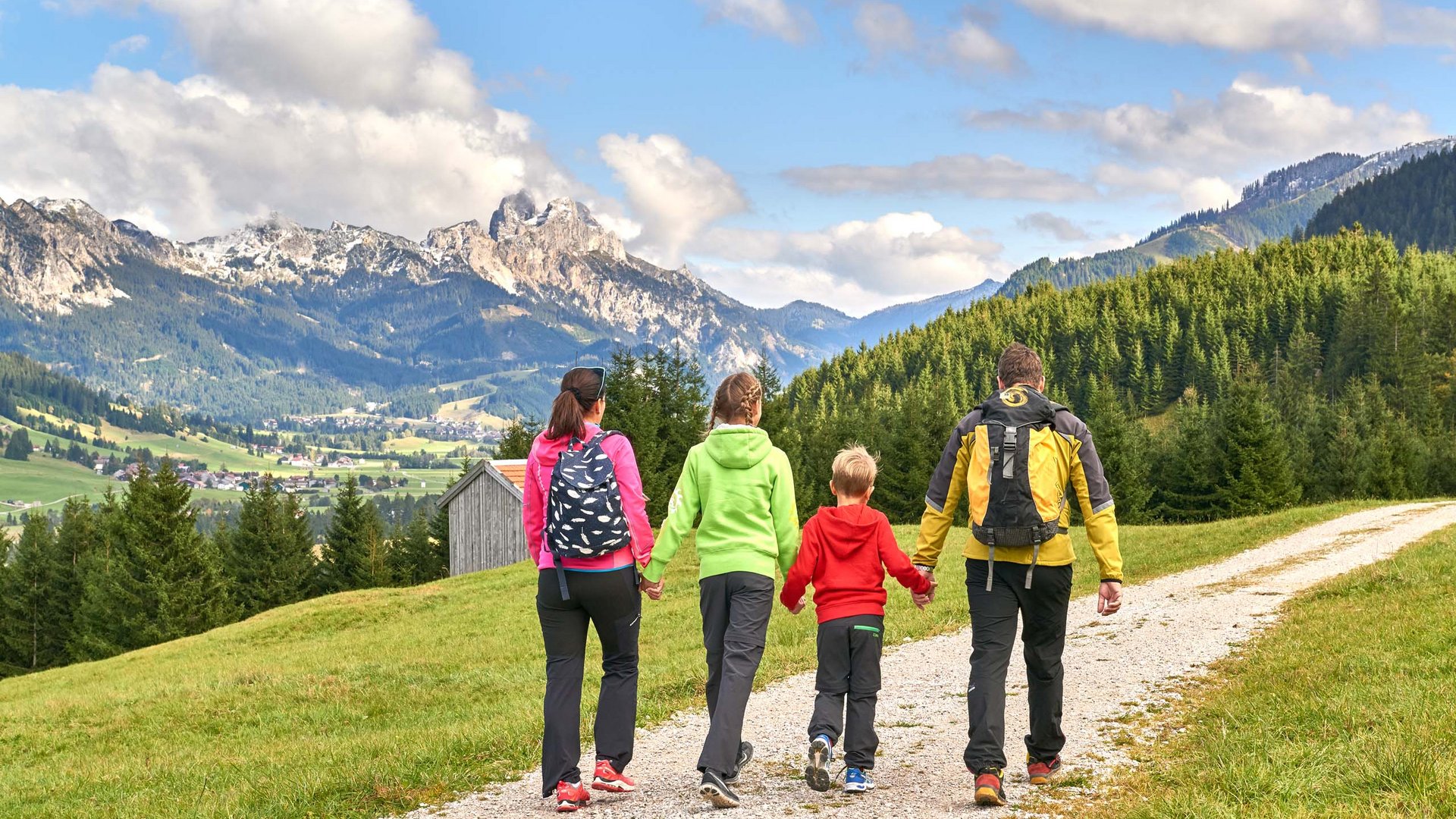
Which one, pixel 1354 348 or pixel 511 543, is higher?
pixel 1354 348

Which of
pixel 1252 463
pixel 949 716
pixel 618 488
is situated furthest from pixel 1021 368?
pixel 1252 463

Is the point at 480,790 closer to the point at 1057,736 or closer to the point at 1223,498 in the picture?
the point at 1057,736

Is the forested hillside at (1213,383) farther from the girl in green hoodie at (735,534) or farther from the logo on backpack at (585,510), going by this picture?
the logo on backpack at (585,510)

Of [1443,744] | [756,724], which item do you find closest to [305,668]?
[756,724]

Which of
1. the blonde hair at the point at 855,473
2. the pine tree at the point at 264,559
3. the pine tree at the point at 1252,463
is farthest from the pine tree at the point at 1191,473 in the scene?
the blonde hair at the point at 855,473

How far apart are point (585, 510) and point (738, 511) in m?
1.15

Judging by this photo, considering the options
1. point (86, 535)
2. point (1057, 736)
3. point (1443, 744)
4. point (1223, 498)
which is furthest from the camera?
point (86, 535)

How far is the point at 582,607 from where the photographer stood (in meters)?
7.38

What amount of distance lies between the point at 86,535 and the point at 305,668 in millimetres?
60621

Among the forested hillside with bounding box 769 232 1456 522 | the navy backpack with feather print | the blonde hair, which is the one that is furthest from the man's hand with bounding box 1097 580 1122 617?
the forested hillside with bounding box 769 232 1456 522

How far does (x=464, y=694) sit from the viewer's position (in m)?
16.4

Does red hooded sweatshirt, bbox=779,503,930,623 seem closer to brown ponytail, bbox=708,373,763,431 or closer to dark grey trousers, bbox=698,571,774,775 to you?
dark grey trousers, bbox=698,571,774,775

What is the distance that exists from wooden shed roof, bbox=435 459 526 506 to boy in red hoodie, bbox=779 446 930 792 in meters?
42.7

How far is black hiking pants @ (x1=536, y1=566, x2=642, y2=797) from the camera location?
7266mm
